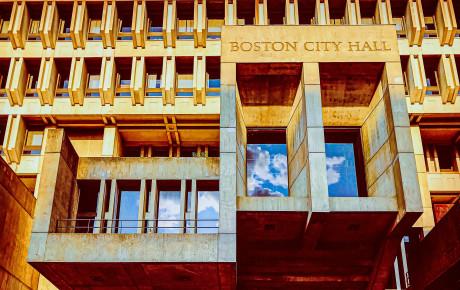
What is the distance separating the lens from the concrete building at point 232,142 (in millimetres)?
20172

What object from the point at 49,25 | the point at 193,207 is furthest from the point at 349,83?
the point at 49,25

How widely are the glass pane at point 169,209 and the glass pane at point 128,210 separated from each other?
108 centimetres

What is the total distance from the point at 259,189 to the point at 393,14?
14.5m

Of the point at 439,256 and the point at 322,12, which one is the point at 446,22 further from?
the point at 439,256

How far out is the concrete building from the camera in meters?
20.2

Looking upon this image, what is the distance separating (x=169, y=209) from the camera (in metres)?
23.8

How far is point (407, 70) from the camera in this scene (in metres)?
29.0

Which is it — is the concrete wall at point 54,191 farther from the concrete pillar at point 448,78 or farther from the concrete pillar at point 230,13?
the concrete pillar at point 448,78

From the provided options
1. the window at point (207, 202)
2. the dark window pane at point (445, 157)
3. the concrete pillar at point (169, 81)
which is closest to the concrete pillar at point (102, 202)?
the window at point (207, 202)

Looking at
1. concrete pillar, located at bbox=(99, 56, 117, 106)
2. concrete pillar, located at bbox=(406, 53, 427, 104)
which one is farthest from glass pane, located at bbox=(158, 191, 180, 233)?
concrete pillar, located at bbox=(406, 53, 427, 104)

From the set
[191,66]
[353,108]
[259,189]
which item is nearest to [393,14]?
[353,108]

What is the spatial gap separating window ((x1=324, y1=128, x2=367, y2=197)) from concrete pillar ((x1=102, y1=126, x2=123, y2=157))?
11.5m

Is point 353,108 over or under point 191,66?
under

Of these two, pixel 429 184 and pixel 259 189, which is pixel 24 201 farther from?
pixel 429 184
